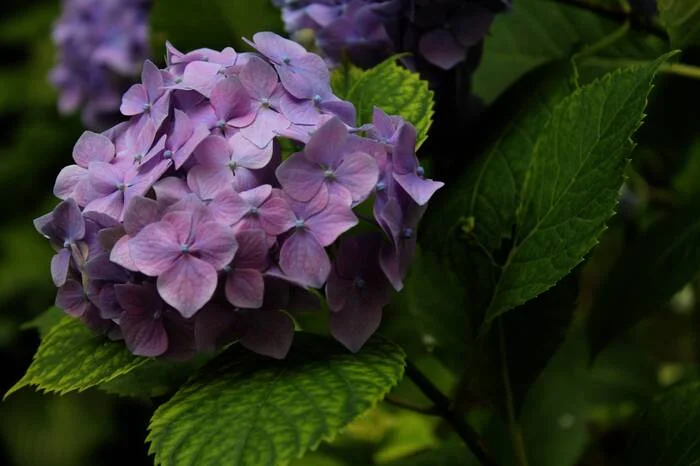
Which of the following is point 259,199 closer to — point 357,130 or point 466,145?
point 357,130

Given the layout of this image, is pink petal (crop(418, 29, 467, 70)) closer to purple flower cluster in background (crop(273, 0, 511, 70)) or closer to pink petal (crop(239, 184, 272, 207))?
purple flower cluster in background (crop(273, 0, 511, 70))

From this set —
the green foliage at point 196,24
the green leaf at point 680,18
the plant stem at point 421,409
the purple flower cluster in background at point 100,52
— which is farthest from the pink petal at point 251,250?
the purple flower cluster in background at point 100,52

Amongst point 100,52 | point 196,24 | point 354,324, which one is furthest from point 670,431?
point 100,52

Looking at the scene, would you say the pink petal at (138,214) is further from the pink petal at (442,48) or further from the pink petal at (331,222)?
the pink petal at (442,48)

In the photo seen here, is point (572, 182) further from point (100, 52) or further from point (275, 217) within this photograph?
point (100, 52)

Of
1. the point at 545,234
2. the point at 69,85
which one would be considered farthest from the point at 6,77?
the point at 545,234
